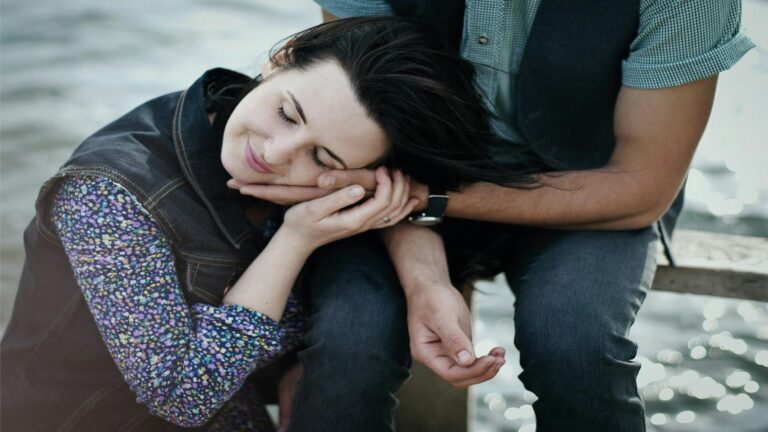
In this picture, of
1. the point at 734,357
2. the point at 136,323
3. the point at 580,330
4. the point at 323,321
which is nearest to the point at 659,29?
the point at 580,330

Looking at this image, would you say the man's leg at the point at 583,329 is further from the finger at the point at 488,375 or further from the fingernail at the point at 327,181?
the fingernail at the point at 327,181

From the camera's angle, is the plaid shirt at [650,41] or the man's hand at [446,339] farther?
the plaid shirt at [650,41]

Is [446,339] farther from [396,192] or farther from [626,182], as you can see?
[626,182]

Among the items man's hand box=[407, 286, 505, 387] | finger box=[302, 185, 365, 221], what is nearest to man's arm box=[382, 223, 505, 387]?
man's hand box=[407, 286, 505, 387]

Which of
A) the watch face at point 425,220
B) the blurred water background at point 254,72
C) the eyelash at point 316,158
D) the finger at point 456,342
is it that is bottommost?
the blurred water background at point 254,72

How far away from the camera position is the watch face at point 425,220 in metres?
2.13

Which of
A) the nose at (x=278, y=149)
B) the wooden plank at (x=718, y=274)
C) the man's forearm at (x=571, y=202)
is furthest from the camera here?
the wooden plank at (x=718, y=274)

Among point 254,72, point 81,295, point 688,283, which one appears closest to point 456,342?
point 81,295

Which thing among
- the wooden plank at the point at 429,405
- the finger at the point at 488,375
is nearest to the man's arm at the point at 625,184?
the finger at the point at 488,375

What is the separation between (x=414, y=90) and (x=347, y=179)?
0.23 metres

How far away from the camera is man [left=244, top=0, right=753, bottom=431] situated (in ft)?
6.03

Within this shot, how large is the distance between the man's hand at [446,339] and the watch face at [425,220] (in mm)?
187

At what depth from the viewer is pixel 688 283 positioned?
7.97 ft

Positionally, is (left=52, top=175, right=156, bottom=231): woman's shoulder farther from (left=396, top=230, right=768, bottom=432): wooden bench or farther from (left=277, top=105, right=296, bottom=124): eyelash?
(left=396, top=230, right=768, bottom=432): wooden bench
